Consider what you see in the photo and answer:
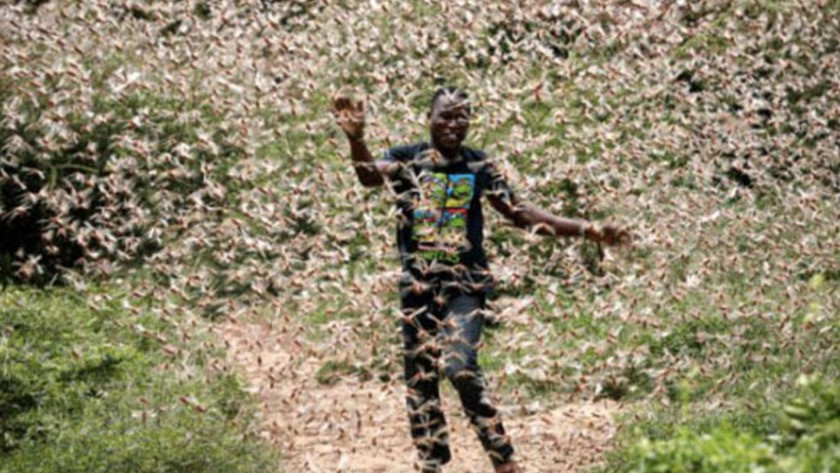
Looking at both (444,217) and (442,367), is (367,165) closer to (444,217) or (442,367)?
(444,217)

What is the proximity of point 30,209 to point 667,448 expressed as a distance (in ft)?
24.0

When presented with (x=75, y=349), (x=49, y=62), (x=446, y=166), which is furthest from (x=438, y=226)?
(x=49, y=62)

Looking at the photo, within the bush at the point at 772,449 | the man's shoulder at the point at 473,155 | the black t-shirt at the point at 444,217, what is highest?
the bush at the point at 772,449

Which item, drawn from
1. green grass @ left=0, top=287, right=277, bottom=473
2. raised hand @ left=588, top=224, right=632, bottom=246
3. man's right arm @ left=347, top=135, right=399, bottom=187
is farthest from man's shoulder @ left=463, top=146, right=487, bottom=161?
green grass @ left=0, top=287, right=277, bottom=473

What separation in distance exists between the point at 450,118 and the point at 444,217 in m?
0.46

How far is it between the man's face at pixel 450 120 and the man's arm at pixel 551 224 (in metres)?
0.34

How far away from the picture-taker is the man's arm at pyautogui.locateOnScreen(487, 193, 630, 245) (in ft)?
19.8

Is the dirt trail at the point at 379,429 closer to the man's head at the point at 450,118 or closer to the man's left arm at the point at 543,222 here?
the man's left arm at the point at 543,222

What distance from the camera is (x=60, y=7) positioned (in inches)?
464

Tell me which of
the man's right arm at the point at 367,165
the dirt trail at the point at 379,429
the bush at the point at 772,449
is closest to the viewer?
the bush at the point at 772,449

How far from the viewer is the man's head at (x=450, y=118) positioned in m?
5.96

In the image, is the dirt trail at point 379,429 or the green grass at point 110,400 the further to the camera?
the dirt trail at point 379,429

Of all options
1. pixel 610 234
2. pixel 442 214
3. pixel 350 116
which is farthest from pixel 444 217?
pixel 610 234

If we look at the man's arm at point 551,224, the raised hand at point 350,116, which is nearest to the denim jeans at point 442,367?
the man's arm at point 551,224
